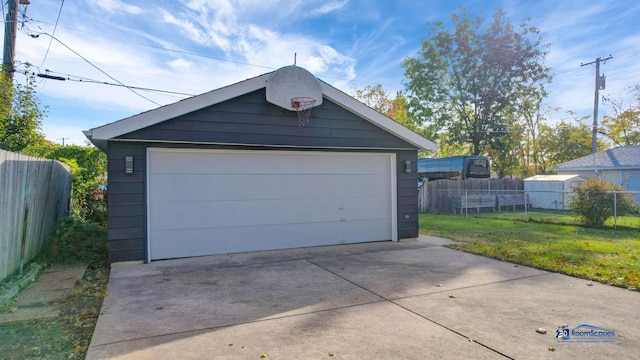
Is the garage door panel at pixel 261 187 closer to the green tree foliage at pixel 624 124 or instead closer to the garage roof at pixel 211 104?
the garage roof at pixel 211 104

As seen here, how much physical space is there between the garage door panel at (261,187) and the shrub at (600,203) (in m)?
7.19

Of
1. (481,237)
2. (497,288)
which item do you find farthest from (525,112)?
(497,288)

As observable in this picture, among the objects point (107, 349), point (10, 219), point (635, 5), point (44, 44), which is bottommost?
point (107, 349)

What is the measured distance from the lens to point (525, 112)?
83.5 ft

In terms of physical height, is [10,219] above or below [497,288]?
above

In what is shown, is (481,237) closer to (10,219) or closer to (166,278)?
(166,278)

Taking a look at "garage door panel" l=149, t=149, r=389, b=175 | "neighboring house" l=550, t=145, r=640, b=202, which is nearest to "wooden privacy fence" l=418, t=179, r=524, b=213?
"neighboring house" l=550, t=145, r=640, b=202

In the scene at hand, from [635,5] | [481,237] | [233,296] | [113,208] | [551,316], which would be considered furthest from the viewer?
[635,5]

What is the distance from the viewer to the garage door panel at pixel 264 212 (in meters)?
6.40

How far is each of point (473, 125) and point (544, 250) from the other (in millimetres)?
19480

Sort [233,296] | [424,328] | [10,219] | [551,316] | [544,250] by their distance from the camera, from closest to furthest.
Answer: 1. [424,328]
2. [551,316]
3. [233,296]
4. [10,219]
5. [544,250]

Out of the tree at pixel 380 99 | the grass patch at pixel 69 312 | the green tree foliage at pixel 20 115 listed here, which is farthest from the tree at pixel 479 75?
the grass patch at pixel 69 312

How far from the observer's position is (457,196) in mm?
15734

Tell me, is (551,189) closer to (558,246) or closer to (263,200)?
(558,246)
